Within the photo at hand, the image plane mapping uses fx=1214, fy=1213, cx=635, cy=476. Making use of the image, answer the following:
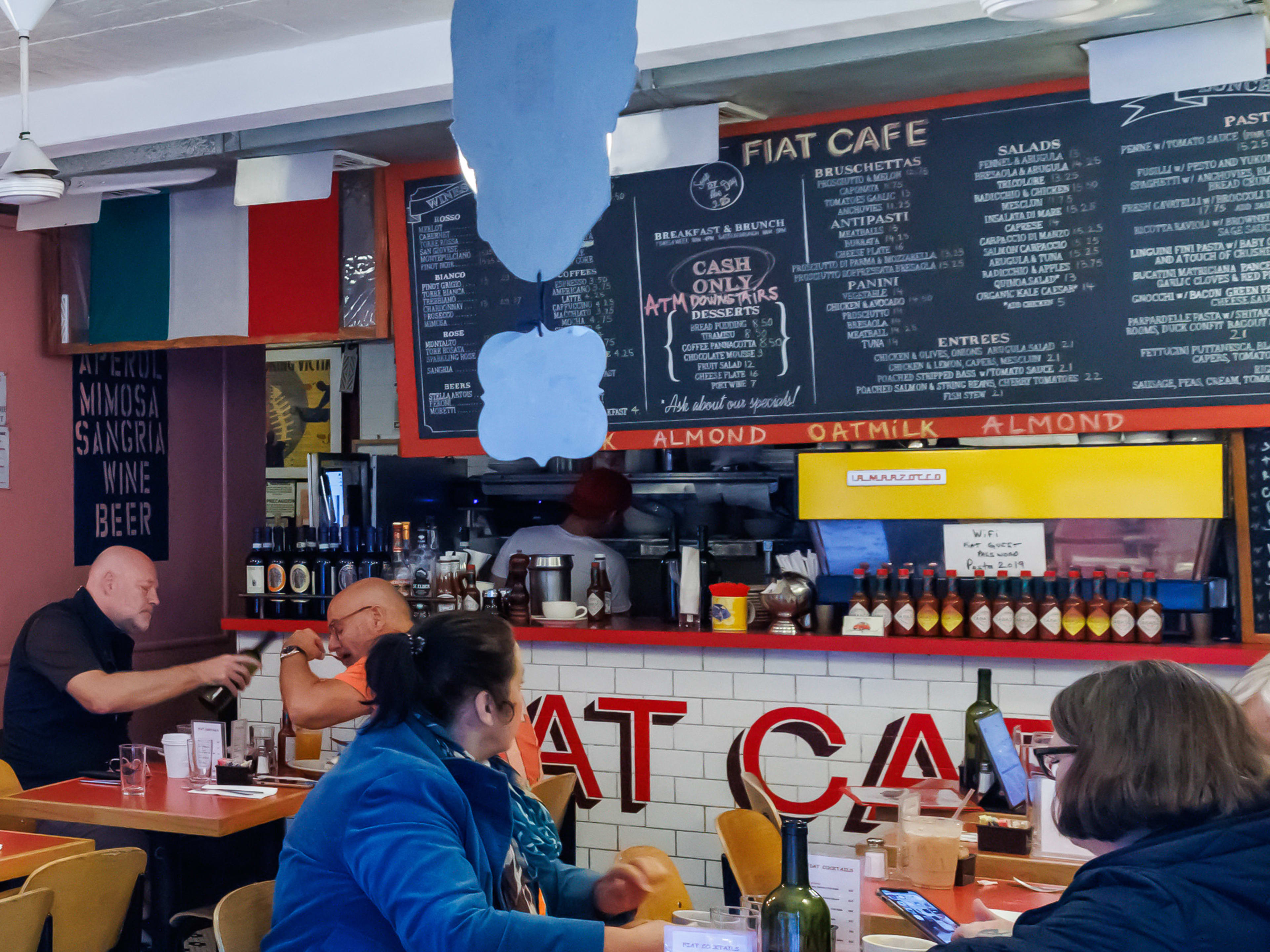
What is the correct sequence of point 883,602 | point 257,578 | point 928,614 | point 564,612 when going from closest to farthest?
point 928,614
point 883,602
point 564,612
point 257,578

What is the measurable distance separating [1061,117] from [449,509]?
426 centimetres

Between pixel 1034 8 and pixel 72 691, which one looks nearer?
pixel 1034 8

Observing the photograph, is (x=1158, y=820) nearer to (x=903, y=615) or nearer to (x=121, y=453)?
(x=903, y=615)

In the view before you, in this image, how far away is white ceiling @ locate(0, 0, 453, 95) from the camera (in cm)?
388

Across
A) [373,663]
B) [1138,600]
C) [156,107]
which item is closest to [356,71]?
[156,107]

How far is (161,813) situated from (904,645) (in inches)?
98.5

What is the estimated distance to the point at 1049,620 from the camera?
4336 mm

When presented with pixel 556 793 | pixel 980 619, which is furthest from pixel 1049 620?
pixel 556 793

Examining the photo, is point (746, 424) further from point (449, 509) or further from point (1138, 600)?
point (449, 509)

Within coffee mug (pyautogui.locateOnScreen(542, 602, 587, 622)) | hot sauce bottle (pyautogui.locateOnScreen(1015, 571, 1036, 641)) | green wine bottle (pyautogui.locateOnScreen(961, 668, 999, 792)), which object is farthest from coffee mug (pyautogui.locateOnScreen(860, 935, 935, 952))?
coffee mug (pyautogui.locateOnScreen(542, 602, 587, 622))

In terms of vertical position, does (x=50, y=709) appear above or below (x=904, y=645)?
below

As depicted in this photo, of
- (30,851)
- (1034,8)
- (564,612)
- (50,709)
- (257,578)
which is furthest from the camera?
(257,578)

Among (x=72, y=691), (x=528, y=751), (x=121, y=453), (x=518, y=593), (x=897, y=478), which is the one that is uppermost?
(x=121, y=453)

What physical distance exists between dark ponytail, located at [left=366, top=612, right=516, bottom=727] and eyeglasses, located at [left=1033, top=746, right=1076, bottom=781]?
0.97 m
